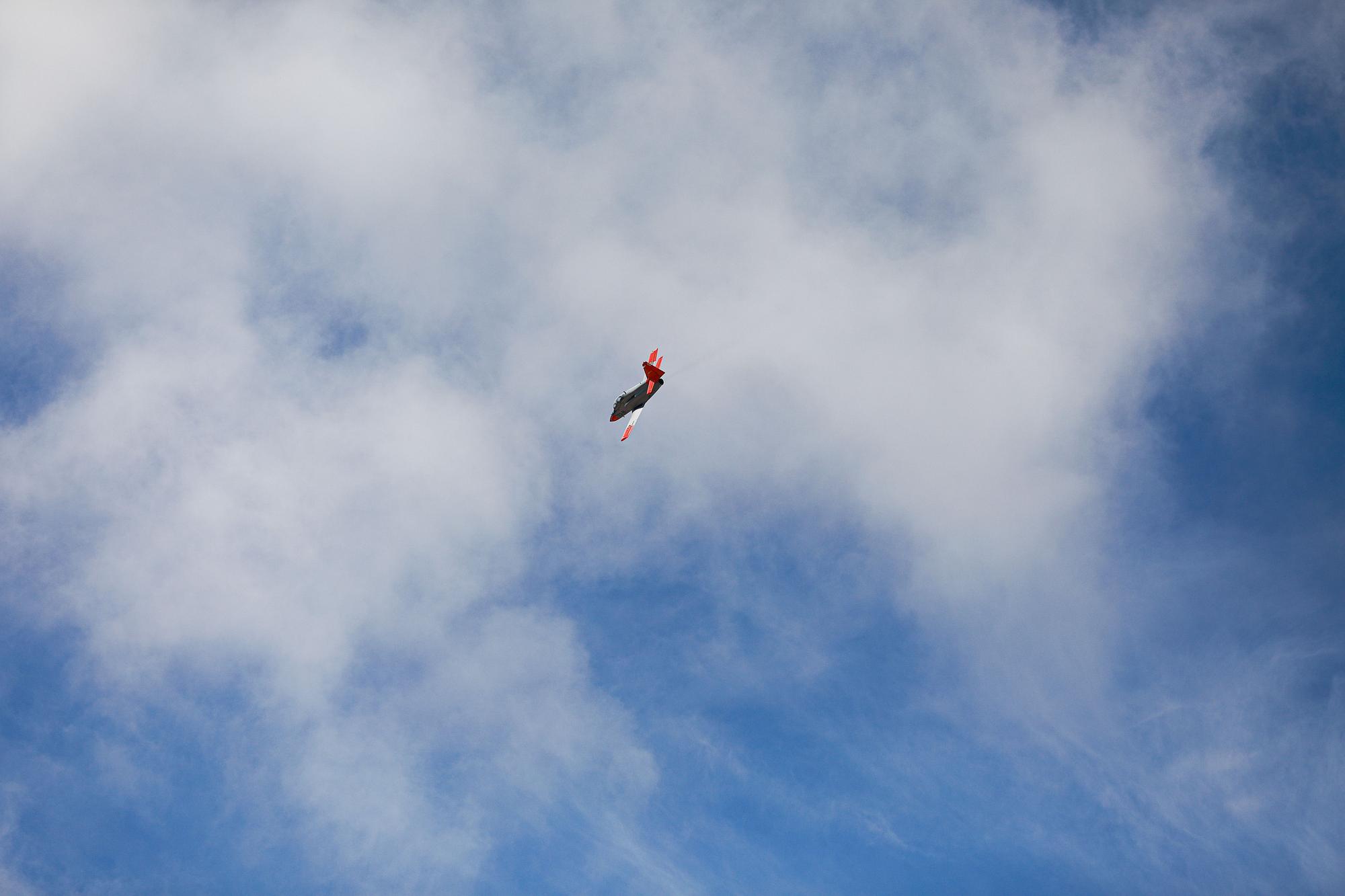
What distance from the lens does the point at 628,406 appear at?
171125 millimetres
